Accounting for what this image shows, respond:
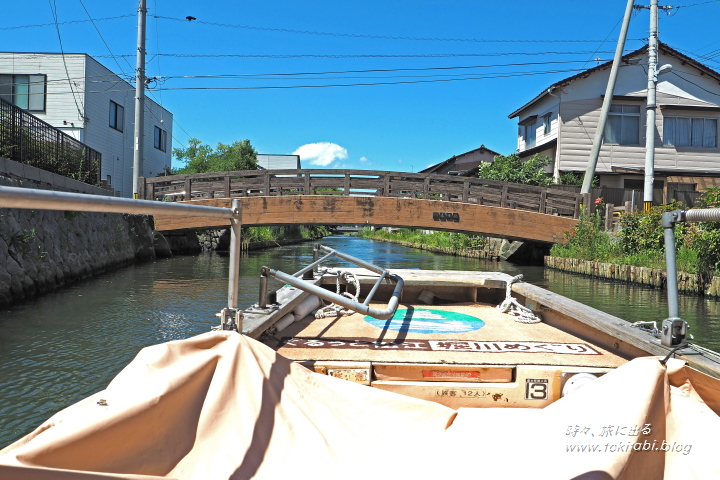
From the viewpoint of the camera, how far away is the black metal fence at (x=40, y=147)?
11742 millimetres

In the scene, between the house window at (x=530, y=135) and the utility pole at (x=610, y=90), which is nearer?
the utility pole at (x=610, y=90)

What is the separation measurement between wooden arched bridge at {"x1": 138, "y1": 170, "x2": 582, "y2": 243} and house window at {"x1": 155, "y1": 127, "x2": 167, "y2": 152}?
11729 mm

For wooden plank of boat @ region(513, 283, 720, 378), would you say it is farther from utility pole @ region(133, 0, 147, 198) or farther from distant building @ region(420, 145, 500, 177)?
distant building @ region(420, 145, 500, 177)

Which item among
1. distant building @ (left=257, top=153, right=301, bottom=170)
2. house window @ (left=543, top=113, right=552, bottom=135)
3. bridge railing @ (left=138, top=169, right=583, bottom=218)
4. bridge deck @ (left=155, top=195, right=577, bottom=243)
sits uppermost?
distant building @ (left=257, top=153, right=301, bottom=170)

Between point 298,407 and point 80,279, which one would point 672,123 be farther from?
point 298,407

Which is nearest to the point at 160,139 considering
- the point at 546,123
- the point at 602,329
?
the point at 546,123

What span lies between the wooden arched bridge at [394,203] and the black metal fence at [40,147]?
7.84 ft

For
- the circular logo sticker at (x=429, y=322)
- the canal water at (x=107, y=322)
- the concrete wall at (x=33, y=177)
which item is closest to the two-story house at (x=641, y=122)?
the canal water at (x=107, y=322)

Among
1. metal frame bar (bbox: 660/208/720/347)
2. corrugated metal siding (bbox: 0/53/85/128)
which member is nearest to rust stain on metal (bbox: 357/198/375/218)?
corrugated metal siding (bbox: 0/53/85/128)

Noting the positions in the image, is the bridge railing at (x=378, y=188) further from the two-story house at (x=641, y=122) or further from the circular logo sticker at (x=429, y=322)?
the circular logo sticker at (x=429, y=322)

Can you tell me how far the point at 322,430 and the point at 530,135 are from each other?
27559mm

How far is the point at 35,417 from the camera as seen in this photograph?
4.42 meters

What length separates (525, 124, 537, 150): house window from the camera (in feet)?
88.3

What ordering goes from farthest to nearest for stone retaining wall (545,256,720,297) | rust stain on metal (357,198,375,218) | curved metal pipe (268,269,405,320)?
rust stain on metal (357,198,375,218) < stone retaining wall (545,256,720,297) < curved metal pipe (268,269,405,320)
